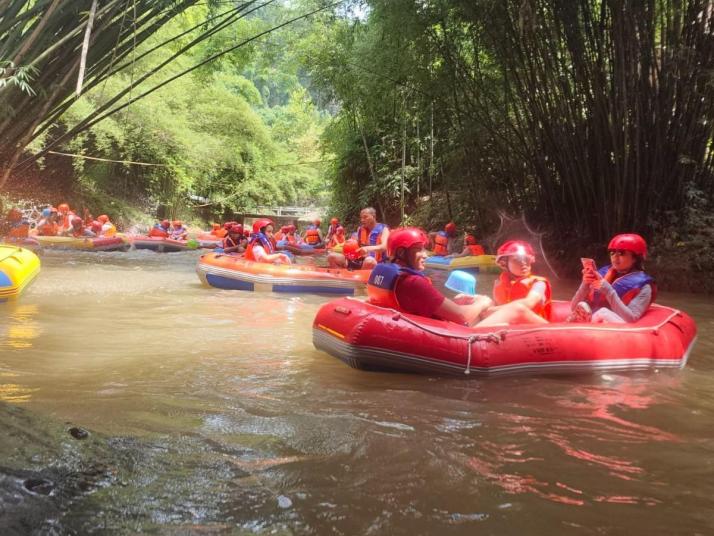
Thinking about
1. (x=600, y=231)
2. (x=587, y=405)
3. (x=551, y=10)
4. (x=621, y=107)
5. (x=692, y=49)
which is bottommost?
(x=587, y=405)

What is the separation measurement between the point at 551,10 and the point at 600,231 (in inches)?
123

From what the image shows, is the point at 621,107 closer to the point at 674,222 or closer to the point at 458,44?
the point at 674,222

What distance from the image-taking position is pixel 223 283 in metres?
7.59

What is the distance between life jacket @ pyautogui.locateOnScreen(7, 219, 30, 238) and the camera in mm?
12016

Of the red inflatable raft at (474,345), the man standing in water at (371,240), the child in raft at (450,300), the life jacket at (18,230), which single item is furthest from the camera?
the life jacket at (18,230)

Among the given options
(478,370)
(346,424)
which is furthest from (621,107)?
(346,424)

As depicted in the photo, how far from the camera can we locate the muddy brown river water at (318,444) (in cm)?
192

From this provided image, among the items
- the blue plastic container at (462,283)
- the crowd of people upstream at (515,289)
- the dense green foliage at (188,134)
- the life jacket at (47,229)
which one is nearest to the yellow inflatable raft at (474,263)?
the blue plastic container at (462,283)

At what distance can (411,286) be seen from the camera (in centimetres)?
385

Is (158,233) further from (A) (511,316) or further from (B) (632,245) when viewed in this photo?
(B) (632,245)

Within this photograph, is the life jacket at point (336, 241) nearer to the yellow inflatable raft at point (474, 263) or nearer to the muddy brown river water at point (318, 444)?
the yellow inflatable raft at point (474, 263)

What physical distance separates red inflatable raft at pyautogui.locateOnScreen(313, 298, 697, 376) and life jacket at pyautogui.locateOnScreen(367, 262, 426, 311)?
110mm

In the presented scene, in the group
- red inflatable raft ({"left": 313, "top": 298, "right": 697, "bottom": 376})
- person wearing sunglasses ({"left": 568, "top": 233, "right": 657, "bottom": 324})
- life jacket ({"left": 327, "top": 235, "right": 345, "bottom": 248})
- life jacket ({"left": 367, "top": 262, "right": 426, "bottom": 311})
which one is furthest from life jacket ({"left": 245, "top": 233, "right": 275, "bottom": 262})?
life jacket ({"left": 327, "top": 235, "right": 345, "bottom": 248})

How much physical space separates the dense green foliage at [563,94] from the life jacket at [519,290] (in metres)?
3.57
